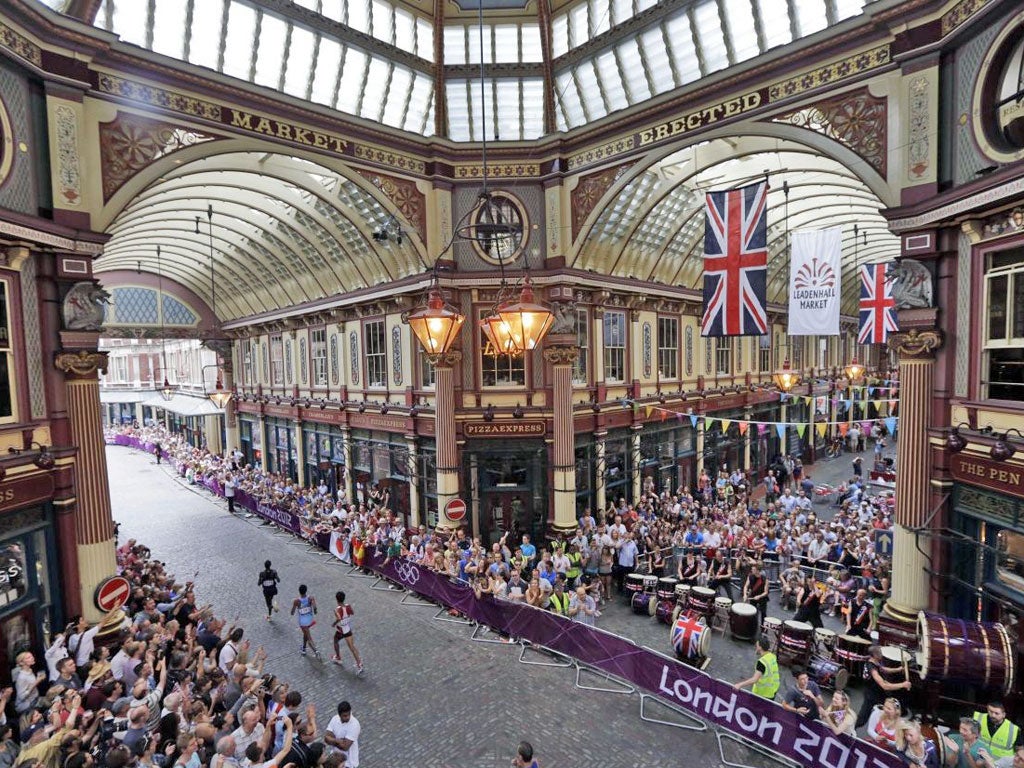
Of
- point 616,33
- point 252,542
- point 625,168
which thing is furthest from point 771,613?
point 252,542

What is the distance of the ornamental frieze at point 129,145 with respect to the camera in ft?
35.8

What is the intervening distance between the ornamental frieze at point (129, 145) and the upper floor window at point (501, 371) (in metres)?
9.51

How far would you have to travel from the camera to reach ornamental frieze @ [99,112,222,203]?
10.9 m

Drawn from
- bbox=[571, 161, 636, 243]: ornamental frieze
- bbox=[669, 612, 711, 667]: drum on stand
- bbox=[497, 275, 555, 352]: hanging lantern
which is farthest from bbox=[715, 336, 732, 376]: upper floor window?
bbox=[497, 275, 555, 352]: hanging lantern

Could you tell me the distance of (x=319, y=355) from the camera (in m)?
24.8

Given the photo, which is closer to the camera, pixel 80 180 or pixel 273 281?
pixel 80 180

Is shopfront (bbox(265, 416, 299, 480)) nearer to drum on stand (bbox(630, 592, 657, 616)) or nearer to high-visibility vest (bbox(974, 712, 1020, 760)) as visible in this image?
drum on stand (bbox(630, 592, 657, 616))

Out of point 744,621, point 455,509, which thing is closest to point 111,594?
point 455,509

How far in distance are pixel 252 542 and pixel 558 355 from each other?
1363cm

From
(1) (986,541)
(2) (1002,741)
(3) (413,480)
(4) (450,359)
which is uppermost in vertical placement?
(4) (450,359)

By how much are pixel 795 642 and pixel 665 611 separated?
3154mm

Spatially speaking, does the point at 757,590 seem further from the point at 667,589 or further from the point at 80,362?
the point at 80,362

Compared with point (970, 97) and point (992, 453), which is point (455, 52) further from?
point (992, 453)

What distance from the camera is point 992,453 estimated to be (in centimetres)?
824
